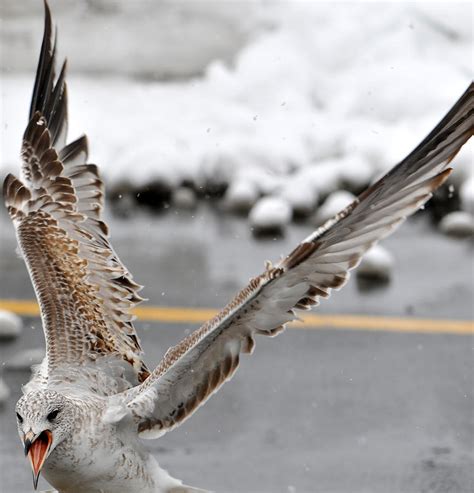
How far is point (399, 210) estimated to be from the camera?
10.6 feet

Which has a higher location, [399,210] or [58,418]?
[399,210]

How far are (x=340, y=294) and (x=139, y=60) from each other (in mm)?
4084

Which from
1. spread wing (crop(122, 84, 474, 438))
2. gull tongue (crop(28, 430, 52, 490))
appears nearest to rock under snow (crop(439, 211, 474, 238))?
spread wing (crop(122, 84, 474, 438))

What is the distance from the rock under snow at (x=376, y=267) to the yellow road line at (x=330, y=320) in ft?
1.52

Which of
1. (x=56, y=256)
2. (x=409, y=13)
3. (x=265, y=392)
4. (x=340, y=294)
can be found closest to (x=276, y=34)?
(x=409, y=13)

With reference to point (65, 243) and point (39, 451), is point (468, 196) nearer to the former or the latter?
point (65, 243)

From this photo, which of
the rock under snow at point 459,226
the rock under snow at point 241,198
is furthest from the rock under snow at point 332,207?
the rock under snow at point 459,226

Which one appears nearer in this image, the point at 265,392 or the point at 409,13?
the point at 265,392

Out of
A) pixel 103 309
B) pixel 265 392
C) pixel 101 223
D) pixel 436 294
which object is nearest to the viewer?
pixel 103 309

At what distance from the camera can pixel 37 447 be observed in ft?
10.6

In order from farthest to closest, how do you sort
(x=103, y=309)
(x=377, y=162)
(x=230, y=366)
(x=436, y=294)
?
(x=377, y=162) → (x=436, y=294) → (x=103, y=309) → (x=230, y=366)

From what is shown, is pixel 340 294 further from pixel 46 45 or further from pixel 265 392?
pixel 46 45

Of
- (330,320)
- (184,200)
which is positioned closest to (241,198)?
(184,200)

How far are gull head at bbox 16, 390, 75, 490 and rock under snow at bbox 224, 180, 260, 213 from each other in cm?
392
